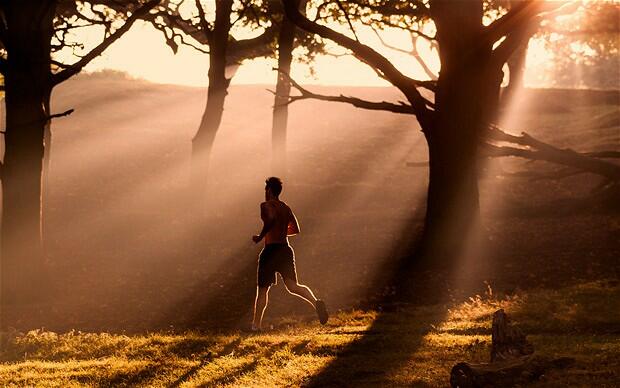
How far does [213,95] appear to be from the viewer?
26391mm

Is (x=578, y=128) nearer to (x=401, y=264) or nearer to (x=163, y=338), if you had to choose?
(x=401, y=264)

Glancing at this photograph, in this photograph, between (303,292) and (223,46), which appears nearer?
(303,292)

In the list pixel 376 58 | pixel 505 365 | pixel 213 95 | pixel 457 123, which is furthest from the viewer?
pixel 213 95

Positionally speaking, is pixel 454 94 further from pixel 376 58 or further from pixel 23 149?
pixel 23 149

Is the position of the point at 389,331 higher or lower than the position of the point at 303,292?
lower

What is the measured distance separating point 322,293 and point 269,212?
543 cm

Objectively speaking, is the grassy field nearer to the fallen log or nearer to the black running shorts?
the fallen log

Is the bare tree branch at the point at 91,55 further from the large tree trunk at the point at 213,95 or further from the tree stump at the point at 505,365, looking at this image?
the tree stump at the point at 505,365

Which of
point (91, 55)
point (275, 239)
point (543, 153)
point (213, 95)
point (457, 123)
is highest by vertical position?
point (91, 55)

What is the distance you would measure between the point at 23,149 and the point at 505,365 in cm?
1127

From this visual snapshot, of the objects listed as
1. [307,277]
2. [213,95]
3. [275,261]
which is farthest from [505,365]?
[213,95]

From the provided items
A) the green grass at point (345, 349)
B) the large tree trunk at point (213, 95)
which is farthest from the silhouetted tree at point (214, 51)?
the green grass at point (345, 349)

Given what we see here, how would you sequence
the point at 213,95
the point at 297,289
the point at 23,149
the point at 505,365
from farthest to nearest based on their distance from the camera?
the point at 213,95 → the point at 23,149 → the point at 297,289 → the point at 505,365

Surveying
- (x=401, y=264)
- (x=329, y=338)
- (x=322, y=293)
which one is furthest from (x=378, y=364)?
(x=401, y=264)
